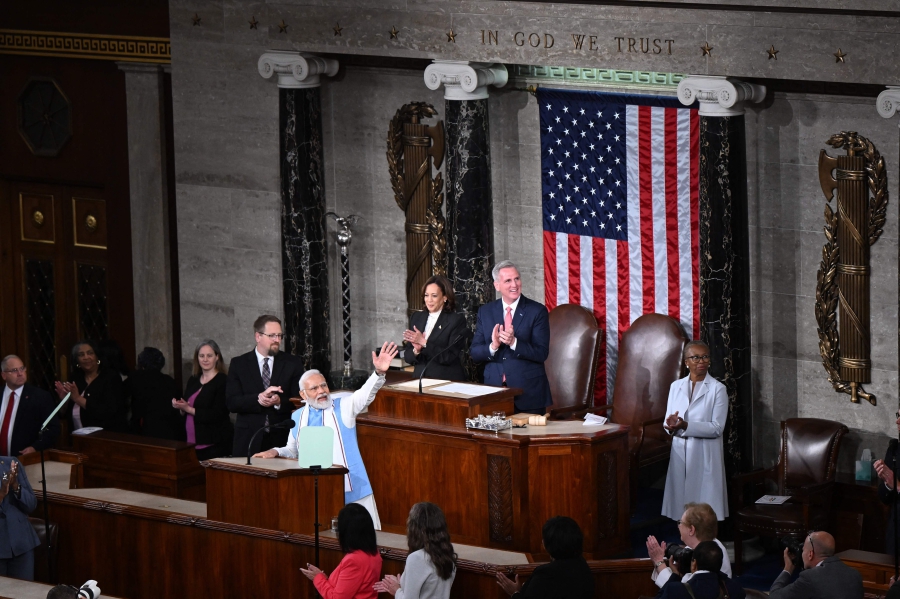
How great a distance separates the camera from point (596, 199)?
38.8 feet

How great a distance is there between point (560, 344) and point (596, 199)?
3.90 feet

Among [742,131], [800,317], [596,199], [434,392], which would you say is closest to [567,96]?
[596,199]

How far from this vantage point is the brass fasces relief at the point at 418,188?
12344 mm

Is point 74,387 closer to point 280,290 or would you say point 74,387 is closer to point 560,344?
point 280,290

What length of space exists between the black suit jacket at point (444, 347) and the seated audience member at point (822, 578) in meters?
3.49

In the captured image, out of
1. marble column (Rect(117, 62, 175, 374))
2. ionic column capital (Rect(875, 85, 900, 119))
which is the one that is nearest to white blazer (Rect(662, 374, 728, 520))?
ionic column capital (Rect(875, 85, 900, 119))

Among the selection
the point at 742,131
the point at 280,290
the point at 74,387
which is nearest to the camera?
the point at 742,131

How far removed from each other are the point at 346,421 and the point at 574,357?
2955 mm

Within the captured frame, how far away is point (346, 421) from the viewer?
912 centimetres

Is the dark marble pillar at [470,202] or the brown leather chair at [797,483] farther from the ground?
the dark marble pillar at [470,202]

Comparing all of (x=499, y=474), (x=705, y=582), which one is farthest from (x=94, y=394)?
(x=705, y=582)

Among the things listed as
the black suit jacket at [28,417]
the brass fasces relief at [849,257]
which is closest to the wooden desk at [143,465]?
the black suit jacket at [28,417]

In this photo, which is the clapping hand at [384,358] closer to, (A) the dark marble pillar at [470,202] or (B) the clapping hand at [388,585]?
(B) the clapping hand at [388,585]

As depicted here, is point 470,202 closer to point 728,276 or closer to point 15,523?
point 728,276
